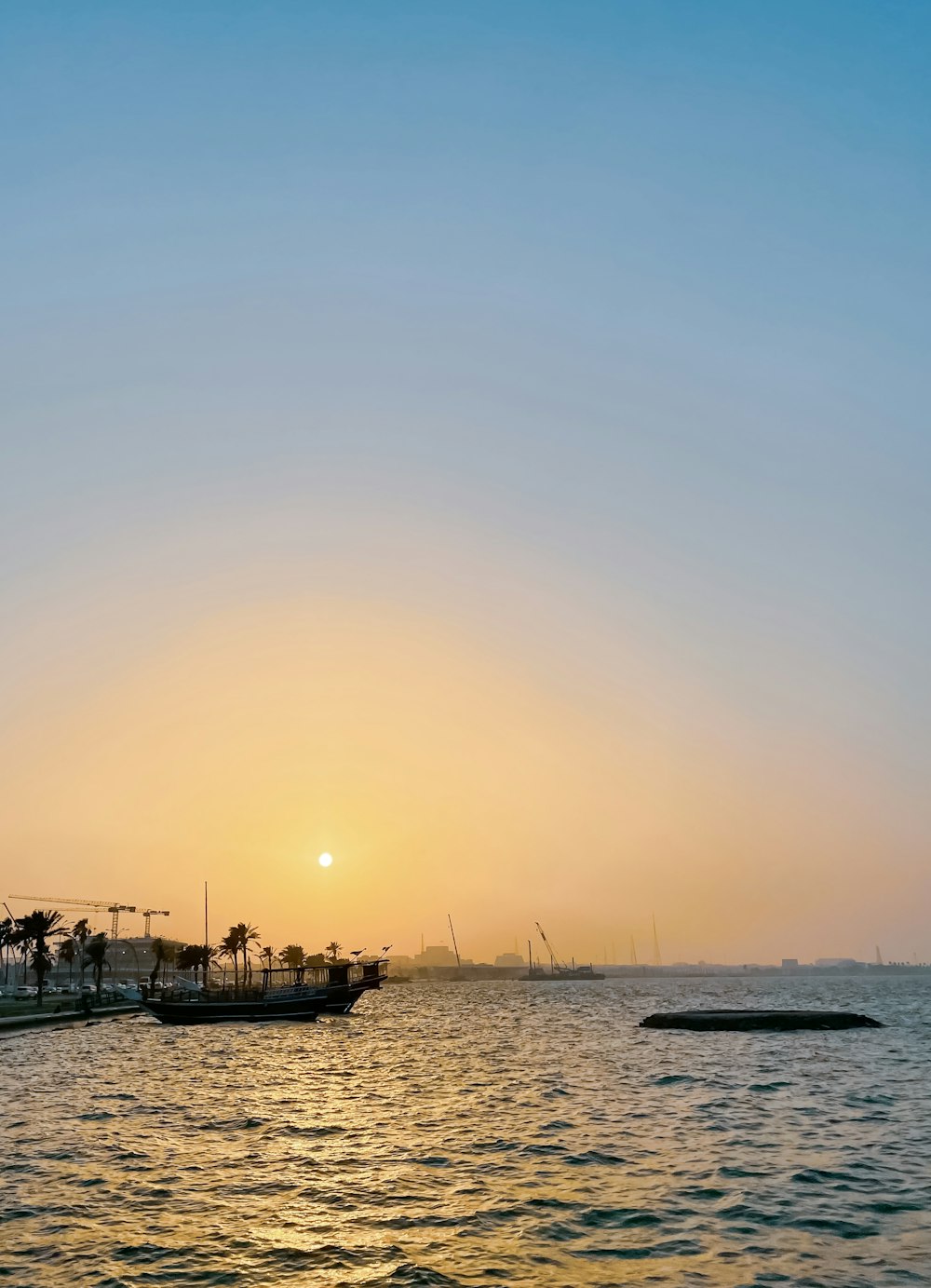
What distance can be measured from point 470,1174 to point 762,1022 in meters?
74.5

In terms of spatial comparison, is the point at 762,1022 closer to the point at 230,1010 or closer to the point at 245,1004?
the point at 245,1004

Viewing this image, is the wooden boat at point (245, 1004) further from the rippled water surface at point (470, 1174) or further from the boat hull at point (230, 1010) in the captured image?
the rippled water surface at point (470, 1174)

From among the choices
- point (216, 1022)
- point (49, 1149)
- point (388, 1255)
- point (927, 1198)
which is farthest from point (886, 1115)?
point (216, 1022)

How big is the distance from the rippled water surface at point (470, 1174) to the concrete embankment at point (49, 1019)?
41.4 meters

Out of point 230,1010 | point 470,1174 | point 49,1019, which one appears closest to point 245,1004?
point 230,1010

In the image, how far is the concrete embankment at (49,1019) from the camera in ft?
322

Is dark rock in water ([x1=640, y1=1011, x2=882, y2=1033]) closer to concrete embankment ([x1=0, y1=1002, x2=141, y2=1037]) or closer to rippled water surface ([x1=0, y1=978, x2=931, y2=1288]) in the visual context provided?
rippled water surface ([x1=0, y1=978, x2=931, y2=1288])

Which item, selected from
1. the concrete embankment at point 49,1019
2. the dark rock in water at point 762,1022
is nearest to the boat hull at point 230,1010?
the concrete embankment at point 49,1019

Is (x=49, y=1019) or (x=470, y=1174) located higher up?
(x=470, y=1174)

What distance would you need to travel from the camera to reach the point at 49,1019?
111 meters

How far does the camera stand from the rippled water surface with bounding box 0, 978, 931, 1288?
20438 mm

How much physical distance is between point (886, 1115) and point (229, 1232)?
96.5ft

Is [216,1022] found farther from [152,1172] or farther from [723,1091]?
[152,1172]

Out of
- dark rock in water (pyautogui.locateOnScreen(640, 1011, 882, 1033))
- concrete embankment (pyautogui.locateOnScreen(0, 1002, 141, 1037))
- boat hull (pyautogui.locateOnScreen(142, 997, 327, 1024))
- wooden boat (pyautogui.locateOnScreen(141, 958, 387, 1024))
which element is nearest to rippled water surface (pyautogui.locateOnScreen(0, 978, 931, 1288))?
dark rock in water (pyautogui.locateOnScreen(640, 1011, 882, 1033))
